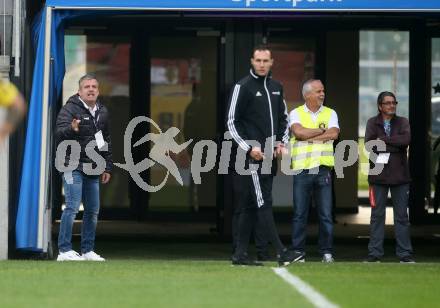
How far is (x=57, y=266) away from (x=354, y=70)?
8666 mm

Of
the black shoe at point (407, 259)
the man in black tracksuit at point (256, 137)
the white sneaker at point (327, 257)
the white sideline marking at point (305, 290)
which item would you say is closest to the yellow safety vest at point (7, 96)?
the white sideline marking at point (305, 290)

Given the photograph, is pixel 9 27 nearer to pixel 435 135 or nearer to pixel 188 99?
pixel 188 99

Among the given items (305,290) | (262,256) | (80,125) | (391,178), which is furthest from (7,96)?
(391,178)

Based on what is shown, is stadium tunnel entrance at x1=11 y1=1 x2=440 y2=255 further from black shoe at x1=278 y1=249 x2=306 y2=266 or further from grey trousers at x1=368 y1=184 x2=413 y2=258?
black shoe at x1=278 y1=249 x2=306 y2=266

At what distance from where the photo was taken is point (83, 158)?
1391 cm

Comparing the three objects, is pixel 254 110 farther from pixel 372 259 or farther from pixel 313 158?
pixel 372 259

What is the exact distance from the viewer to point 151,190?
19.2m

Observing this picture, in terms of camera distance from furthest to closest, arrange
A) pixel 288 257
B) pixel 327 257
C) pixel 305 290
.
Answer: pixel 327 257 → pixel 288 257 → pixel 305 290

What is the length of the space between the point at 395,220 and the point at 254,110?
8.01 feet

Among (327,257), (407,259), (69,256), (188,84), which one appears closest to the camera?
(69,256)

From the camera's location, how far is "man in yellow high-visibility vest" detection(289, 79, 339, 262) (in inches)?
551

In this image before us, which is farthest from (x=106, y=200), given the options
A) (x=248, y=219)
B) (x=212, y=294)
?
(x=212, y=294)

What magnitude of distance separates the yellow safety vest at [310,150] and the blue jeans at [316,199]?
9 centimetres

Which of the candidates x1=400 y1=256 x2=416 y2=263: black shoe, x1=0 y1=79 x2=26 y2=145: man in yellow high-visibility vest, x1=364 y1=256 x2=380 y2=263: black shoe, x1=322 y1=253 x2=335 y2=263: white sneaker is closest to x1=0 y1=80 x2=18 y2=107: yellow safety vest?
x1=0 y1=79 x2=26 y2=145: man in yellow high-visibility vest
